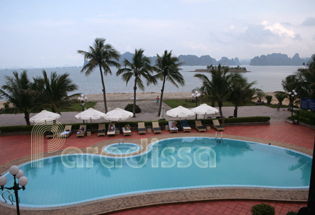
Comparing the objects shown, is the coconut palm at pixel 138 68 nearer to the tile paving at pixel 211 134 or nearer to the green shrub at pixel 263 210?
the tile paving at pixel 211 134

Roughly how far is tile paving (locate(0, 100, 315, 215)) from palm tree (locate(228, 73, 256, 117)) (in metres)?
2.62

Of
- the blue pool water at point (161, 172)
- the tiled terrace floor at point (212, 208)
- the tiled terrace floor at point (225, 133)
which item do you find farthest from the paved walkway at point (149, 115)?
the tiled terrace floor at point (212, 208)

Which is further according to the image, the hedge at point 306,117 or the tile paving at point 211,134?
the hedge at point 306,117

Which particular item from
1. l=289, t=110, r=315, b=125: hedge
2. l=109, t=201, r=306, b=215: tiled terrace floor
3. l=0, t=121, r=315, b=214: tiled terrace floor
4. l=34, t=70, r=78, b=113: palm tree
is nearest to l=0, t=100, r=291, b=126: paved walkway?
l=289, t=110, r=315, b=125: hedge

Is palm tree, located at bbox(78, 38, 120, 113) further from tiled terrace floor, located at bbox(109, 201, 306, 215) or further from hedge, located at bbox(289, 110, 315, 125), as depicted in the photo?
hedge, located at bbox(289, 110, 315, 125)

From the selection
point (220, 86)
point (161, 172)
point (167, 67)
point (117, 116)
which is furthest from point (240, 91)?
point (161, 172)

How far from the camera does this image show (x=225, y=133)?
17.2 m

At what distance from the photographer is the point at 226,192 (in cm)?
894

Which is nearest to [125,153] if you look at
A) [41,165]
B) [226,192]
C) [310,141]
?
[41,165]

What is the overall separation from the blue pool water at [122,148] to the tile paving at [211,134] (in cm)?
82

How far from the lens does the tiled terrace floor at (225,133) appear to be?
7863 mm

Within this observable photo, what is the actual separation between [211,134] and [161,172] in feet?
23.9

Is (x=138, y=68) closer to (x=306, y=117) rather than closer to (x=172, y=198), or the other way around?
(x=172, y=198)

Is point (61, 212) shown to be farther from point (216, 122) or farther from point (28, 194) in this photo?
point (216, 122)
